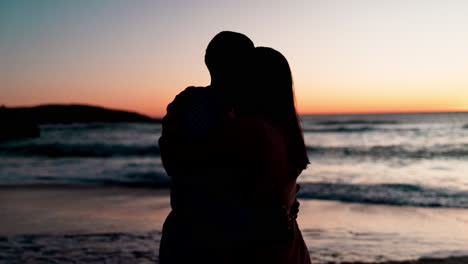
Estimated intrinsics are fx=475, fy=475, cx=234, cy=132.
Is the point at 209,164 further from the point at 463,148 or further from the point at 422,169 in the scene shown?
the point at 463,148

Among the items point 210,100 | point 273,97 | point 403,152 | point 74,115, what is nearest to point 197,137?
point 210,100

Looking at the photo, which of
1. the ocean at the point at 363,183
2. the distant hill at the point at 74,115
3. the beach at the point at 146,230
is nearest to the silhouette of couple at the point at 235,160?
the beach at the point at 146,230

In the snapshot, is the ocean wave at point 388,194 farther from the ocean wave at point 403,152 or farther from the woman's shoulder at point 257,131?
the ocean wave at point 403,152

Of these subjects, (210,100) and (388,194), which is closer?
(210,100)

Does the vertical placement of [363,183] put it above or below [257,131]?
below

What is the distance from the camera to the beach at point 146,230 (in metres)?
5.05

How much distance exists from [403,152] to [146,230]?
19.4 m

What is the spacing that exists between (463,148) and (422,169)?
1020 cm

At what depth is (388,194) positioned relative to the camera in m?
10.2

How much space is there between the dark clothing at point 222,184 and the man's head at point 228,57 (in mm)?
116

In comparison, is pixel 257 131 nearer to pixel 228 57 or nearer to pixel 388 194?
pixel 228 57

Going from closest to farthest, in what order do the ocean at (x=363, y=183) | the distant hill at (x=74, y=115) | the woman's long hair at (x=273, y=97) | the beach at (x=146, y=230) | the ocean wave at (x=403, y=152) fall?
1. the woman's long hair at (x=273, y=97)
2. the beach at (x=146, y=230)
3. the ocean at (x=363, y=183)
4. the ocean wave at (x=403, y=152)
5. the distant hill at (x=74, y=115)

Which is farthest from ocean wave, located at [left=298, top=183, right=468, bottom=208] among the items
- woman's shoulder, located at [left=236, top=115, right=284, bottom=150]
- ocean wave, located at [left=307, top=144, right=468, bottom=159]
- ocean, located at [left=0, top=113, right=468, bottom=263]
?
ocean wave, located at [left=307, top=144, right=468, bottom=159]

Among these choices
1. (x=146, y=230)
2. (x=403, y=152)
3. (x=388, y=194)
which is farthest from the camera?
(x=403, y=152)
